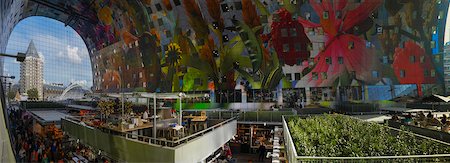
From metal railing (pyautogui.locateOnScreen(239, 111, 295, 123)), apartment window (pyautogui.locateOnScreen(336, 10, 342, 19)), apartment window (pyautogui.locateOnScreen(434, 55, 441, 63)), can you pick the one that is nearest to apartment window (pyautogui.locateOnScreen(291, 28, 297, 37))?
apartment window (pyautogui.locateOnScreen(336, 10, 342, 19))

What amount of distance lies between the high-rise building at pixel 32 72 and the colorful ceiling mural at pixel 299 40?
12973mm

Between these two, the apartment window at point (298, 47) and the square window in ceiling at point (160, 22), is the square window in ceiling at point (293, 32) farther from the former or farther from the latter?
the square window in ceiling at point (160, 22)

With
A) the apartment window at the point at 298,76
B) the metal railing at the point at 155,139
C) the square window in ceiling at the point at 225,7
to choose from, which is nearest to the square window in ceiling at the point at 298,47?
the apartment window at the point at 298,76

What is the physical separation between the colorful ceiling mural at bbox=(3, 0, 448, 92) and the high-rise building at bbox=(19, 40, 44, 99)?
511 inches

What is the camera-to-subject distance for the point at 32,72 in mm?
11695

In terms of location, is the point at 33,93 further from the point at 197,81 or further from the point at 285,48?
the point at 285,48

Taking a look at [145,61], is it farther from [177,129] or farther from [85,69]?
[177,129]

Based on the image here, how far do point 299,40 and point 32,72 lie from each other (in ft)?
75.7

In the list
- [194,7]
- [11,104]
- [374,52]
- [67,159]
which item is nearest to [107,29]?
[194,7]

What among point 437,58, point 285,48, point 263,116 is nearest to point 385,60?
point 437,58

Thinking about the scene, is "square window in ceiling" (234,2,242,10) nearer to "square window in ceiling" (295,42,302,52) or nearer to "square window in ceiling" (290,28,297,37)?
"square window in ceiling" (290,28,297,37)

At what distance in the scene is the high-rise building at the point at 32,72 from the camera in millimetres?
10328

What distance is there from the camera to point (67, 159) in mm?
12164

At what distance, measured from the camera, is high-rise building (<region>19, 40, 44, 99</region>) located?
10328 mm
